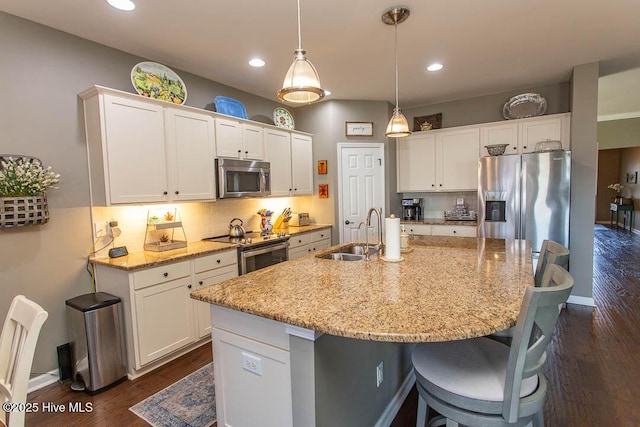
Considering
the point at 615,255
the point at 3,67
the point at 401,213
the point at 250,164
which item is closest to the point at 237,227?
the point at 250,164

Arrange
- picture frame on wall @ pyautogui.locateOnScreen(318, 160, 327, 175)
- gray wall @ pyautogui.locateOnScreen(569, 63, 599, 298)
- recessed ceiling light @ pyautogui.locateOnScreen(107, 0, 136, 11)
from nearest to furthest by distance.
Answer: recessed ceiling light @ pyautogui.locateOnScreen(107, 0, 136, 11) → gray wall @ pyautogui.locateOnScreen(569, 63, 599, 298) → picture frame on wall @ pyautogui.locateOnScreen(318, 160, 327, 175)

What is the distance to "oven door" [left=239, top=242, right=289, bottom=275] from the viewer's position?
323 cm

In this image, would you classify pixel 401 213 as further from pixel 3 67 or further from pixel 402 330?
pixel 3 67

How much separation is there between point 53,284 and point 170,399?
1.29m

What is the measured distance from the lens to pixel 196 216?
3.48 metres

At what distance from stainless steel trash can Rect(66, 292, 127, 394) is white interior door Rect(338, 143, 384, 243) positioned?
2959 millimetres

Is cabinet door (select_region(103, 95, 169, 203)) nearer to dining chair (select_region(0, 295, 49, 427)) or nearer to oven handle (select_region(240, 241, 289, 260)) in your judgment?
oven handle (select_region(240, 241, 289, 260))

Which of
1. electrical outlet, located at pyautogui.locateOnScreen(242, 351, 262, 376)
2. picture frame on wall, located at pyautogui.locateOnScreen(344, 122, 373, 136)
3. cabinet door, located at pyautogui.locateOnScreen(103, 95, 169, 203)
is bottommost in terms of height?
electrical outlet, located at pyautogui.locateOnScreen(242, 351, 262, 376)

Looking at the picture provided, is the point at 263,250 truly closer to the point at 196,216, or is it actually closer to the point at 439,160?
the point at 196,216

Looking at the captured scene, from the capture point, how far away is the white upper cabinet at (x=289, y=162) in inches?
159

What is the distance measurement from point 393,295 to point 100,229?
2.54 meters

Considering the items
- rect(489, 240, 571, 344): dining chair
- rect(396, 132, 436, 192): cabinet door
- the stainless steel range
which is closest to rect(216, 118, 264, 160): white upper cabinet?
the stainless steel range

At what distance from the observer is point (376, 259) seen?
2139 millimetres

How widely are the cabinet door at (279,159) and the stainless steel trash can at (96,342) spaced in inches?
86.0
